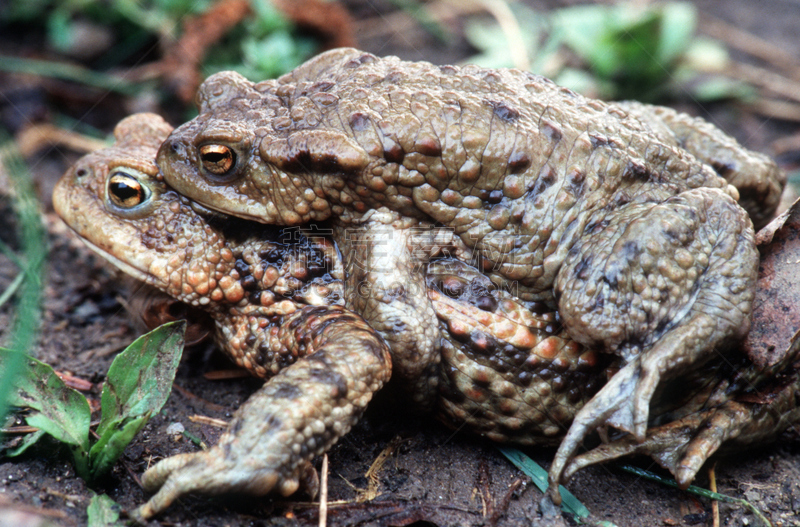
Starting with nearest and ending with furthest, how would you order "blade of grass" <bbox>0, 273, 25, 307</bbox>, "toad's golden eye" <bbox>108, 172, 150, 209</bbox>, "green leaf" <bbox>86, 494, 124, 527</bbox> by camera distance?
"green leaf" <bbox>86, 494, 124, 527</bbox> → "toad's golden eye" <bbox>108, 172, 150, 209</bbox> → "blade of grass" <bbox>0, 273, 25, 307</bbox>

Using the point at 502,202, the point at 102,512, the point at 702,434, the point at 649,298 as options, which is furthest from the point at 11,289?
the point at 702,434

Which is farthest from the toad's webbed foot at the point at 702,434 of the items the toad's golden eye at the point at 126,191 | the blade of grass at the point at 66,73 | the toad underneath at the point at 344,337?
the blade of grass at the point at 66,73

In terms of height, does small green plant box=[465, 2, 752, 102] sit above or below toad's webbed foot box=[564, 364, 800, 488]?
above

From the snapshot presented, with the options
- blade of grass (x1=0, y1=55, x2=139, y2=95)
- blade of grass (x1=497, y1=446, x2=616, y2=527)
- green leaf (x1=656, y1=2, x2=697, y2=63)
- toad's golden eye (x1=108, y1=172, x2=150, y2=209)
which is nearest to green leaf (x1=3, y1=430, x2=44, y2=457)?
toad's golden eye (x1=108, y1=172, x2=150, y2=209)

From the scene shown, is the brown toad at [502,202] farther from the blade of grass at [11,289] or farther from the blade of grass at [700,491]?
the blade of grass at [11,289]

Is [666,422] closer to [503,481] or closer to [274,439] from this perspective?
[503,481]

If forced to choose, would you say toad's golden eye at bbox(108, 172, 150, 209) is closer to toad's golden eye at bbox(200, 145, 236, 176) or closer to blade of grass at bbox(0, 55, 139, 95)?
toad's golden eye at bbox(200, 145, 236, 176)
